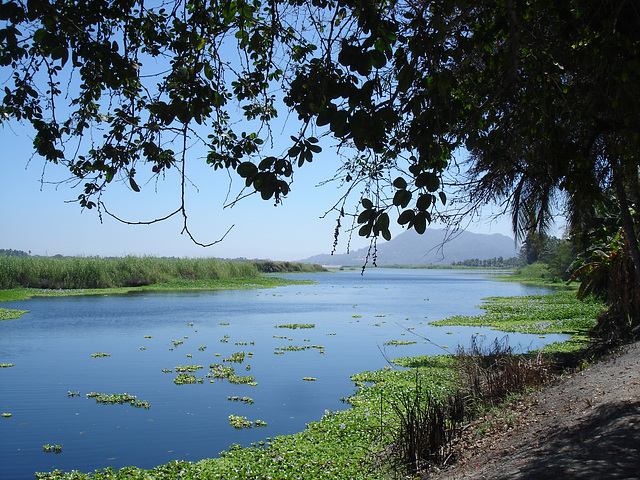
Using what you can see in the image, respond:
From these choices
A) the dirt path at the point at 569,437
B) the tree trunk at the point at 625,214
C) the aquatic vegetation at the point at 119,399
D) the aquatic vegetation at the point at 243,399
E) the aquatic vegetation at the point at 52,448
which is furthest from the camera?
the aquatic vegetation at the point at 243,399

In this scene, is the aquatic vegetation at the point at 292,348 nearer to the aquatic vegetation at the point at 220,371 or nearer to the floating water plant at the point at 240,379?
the aquatic vegetation at the point at 220,371

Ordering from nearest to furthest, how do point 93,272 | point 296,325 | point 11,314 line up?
1. point 296,325
2. point 11,314
3. point 93,272

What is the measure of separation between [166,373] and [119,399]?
5.73ft

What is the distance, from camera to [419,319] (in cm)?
1827

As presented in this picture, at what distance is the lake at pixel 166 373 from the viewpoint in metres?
6.05

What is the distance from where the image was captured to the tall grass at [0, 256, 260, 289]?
28.4 metres

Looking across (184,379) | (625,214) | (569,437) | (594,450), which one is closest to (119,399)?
(184,379)

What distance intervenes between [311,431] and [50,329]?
1174 cm

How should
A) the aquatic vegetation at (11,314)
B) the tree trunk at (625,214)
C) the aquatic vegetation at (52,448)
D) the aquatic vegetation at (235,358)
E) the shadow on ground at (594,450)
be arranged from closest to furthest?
1. the shadow on ground at (594,450)
2. the tree trunk at (625,214)
3. the aquatic vegetation at (52,448)
4. the aquatic vegetation at (235,358)
5. the aquatic vegetation at (11,314)

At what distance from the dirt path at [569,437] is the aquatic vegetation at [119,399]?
4952mm

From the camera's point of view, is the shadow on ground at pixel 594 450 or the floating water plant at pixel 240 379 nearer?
the shadow on ground at pixel 594 450

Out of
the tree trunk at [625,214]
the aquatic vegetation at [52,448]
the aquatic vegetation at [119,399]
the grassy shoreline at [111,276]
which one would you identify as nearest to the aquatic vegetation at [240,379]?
the aquatic vegetation at [119,399]

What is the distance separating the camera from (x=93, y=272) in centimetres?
3075

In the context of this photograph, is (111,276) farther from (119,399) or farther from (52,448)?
(52,448)
